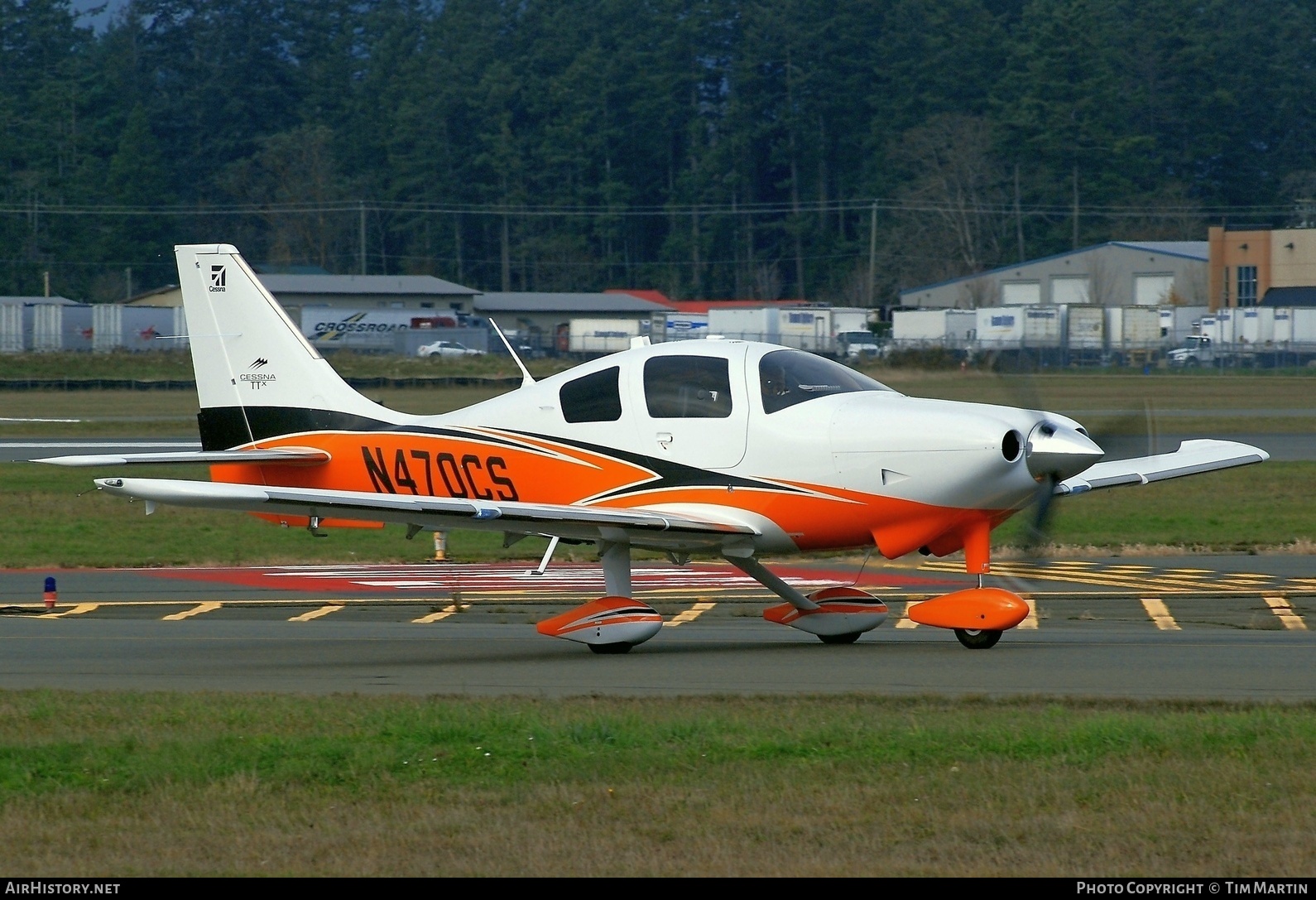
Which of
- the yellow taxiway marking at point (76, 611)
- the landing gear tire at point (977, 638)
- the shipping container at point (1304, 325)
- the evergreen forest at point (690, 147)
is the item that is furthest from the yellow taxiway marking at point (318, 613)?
the evergreen forest at point (690, 147)

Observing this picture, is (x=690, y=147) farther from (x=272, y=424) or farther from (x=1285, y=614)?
(x=1285, y=614)

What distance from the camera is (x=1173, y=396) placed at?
178 ft

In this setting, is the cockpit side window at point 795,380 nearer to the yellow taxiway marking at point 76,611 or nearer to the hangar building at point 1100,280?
the yellow taxiway marking at point 76,611

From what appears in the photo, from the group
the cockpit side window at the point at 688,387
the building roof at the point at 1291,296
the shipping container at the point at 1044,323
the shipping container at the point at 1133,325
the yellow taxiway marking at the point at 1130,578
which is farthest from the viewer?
the building roof at the point at 1291,296

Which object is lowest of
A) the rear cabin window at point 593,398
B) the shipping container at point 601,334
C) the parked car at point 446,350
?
the rear cabin window at point 593,398

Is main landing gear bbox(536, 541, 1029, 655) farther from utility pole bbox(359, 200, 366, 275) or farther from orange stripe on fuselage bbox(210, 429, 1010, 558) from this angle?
utility pole bbox(359, 200, 366, 275)

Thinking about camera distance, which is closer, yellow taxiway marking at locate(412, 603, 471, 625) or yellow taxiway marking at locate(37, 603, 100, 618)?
yellow taxiway marking at locate(412, 603, 471, 625)

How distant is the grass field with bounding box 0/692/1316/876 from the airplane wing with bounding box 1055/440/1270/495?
4299 millimetres

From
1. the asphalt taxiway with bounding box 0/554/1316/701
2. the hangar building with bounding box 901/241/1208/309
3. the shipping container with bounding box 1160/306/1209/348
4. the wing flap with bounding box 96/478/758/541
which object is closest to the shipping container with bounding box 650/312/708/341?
the hangar building with bounding box 901/241/1208/309

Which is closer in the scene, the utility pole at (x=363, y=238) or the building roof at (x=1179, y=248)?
the building roof at (x=1179, y=248)

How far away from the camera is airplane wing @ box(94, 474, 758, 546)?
11344 mm

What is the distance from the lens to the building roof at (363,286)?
3984 inches

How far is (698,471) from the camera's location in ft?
41.5

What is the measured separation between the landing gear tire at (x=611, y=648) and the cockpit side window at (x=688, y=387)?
1754 millimetres
